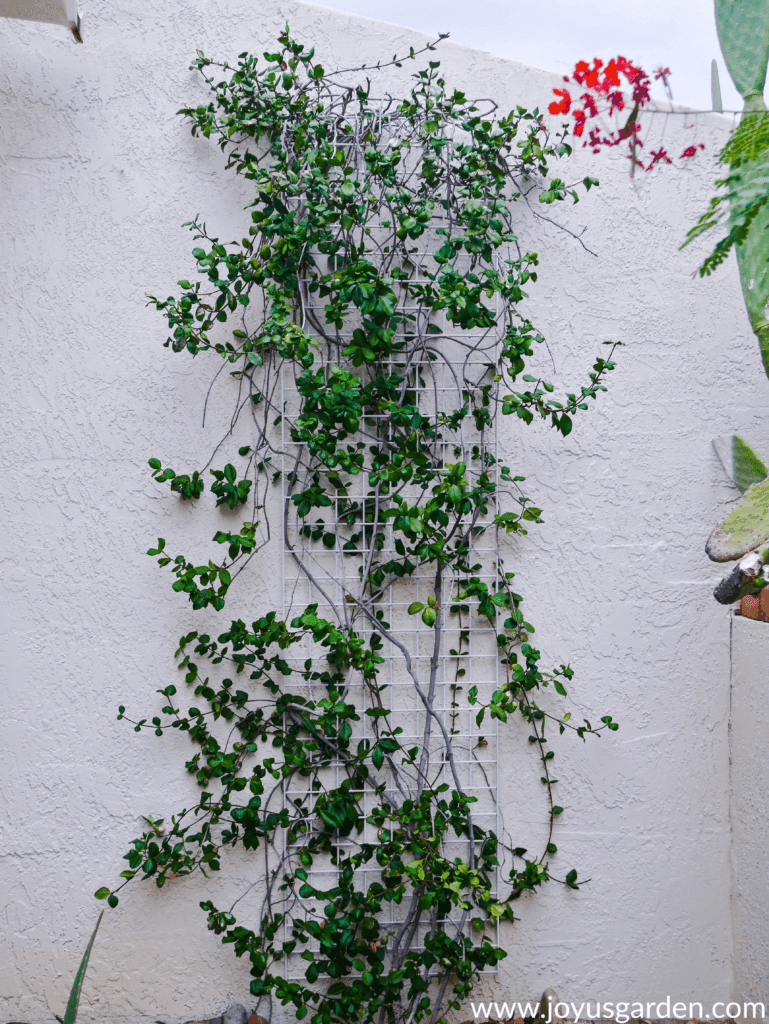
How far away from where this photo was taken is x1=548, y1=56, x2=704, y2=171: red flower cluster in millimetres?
2512

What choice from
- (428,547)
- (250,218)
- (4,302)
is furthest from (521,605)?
(4,302)

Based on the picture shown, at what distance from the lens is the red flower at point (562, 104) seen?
2.50 meters

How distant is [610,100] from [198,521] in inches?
83.2

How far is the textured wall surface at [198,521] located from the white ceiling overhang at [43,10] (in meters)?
0.19

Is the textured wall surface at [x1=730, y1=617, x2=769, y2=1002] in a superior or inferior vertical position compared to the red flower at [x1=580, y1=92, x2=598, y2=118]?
inferior

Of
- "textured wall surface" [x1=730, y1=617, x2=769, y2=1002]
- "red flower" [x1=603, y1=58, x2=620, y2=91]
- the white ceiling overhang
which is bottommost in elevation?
"textured wall surface" [x1=730, y1=617, x2=769, y2=1002]

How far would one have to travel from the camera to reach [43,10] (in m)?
2.15

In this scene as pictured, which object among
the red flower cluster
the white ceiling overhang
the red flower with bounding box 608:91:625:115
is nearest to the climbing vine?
the red flower cluster

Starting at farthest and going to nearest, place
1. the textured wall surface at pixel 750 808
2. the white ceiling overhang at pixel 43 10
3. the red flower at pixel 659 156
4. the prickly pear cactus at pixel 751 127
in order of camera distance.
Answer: the red flower at pixel 659 156 < the prickly pear cactus at pixel 751 127 < the textured wall surface at pixel 750 808 < the white ceiling overhang at pixel 43 10

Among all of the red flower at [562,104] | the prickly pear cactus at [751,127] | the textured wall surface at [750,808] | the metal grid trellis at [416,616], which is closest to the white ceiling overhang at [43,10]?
the metal grid trellis at [416,616]

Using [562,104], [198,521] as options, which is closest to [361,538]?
[198,521]

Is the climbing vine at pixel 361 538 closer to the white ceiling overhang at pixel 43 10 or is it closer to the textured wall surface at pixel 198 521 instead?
the textured wall surface at pixel 198 521

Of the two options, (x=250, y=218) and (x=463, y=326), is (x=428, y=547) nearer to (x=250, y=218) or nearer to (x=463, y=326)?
(x=463, y=326)

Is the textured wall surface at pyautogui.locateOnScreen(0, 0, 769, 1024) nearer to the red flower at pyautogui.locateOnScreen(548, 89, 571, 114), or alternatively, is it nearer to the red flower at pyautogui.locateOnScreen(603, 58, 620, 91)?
the red flower at pyautogui.locateOnScreen(548, 89, 571, 114)
